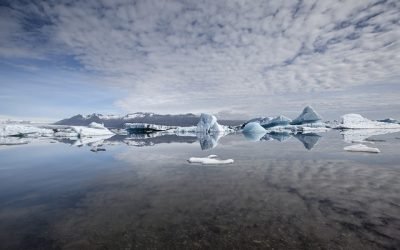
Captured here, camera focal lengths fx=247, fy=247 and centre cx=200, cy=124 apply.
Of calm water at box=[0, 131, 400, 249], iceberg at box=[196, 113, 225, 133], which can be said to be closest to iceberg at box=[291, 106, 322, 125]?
iceberg at box=[196, 113, 225, 133]

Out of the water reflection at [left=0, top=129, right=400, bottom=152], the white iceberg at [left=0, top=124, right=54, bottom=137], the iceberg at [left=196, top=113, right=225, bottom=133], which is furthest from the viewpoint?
the iceberg at [left=196, top=113, right=225, bottom=133]

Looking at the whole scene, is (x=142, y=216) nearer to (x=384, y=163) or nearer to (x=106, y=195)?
(x=106, y=195)

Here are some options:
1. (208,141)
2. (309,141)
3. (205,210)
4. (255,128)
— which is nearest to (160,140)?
(208,141)

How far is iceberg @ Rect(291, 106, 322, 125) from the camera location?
42.0m

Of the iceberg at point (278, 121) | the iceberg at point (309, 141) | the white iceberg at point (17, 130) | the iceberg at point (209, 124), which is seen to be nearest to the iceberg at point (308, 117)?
the iceberg at point (278, 121)

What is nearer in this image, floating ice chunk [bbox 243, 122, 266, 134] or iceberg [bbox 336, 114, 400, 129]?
floating ice chunk [bbox 243, 122, 266, 134]

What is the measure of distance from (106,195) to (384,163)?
317 inches

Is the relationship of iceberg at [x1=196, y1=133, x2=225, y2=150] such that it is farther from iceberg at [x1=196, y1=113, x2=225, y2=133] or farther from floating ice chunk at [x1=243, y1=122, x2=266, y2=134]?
iceberg at [x1=196, y1=113, x2=225, y2=133]

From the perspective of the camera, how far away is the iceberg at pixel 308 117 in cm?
4200

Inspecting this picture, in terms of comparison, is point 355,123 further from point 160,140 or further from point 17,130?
point 17,130

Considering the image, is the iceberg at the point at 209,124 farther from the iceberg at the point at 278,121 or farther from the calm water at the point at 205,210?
the calm water at the point at 205,210

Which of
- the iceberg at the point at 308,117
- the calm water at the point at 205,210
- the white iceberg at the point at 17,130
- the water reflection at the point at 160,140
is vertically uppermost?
the iceberg at the point at 308,117

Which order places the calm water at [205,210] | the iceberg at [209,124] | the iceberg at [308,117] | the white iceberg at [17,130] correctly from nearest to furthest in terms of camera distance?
the calm water at [205,210], the white iceberg at [17,130], the iceberg at [209,124], the iceberg at [308,117]

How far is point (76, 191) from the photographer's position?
16.7 ft
